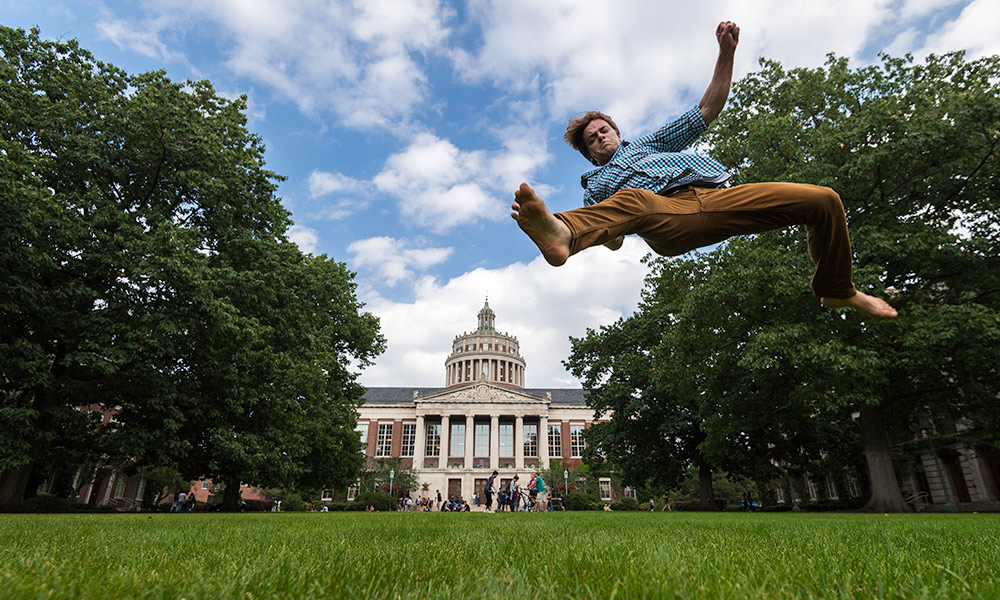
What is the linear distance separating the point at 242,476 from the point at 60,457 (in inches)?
214

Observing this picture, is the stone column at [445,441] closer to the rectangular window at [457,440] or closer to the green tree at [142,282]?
the rectangular window at [457,440]

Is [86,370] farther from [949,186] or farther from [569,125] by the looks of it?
[949,186]

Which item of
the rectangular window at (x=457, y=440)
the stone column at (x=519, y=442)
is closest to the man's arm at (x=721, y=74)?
the stone column at (x=519, y=442)

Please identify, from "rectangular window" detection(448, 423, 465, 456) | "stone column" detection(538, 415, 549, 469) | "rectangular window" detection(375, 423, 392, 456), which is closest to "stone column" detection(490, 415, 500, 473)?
"rectangular window" detection(448, 423, 465, 456)

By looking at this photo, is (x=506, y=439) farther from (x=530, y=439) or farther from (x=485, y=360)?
(x=485, y=360)

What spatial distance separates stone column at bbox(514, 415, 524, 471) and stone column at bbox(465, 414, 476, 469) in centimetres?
602

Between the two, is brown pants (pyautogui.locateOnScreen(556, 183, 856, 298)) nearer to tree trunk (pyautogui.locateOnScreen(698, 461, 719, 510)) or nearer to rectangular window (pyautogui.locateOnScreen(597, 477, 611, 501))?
tree trunk (pyautogui.locateOnScreen(698, 461, 719, 510))

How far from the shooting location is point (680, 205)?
326 cm

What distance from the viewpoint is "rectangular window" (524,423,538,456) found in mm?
74125

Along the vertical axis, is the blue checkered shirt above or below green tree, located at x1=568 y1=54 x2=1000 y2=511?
below

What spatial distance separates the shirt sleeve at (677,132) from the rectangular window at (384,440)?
76.1 meters

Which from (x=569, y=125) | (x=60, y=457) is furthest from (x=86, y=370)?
(x=569, y=125)

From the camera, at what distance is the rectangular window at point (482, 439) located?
242 feet

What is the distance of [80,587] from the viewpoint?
5.89 ft
